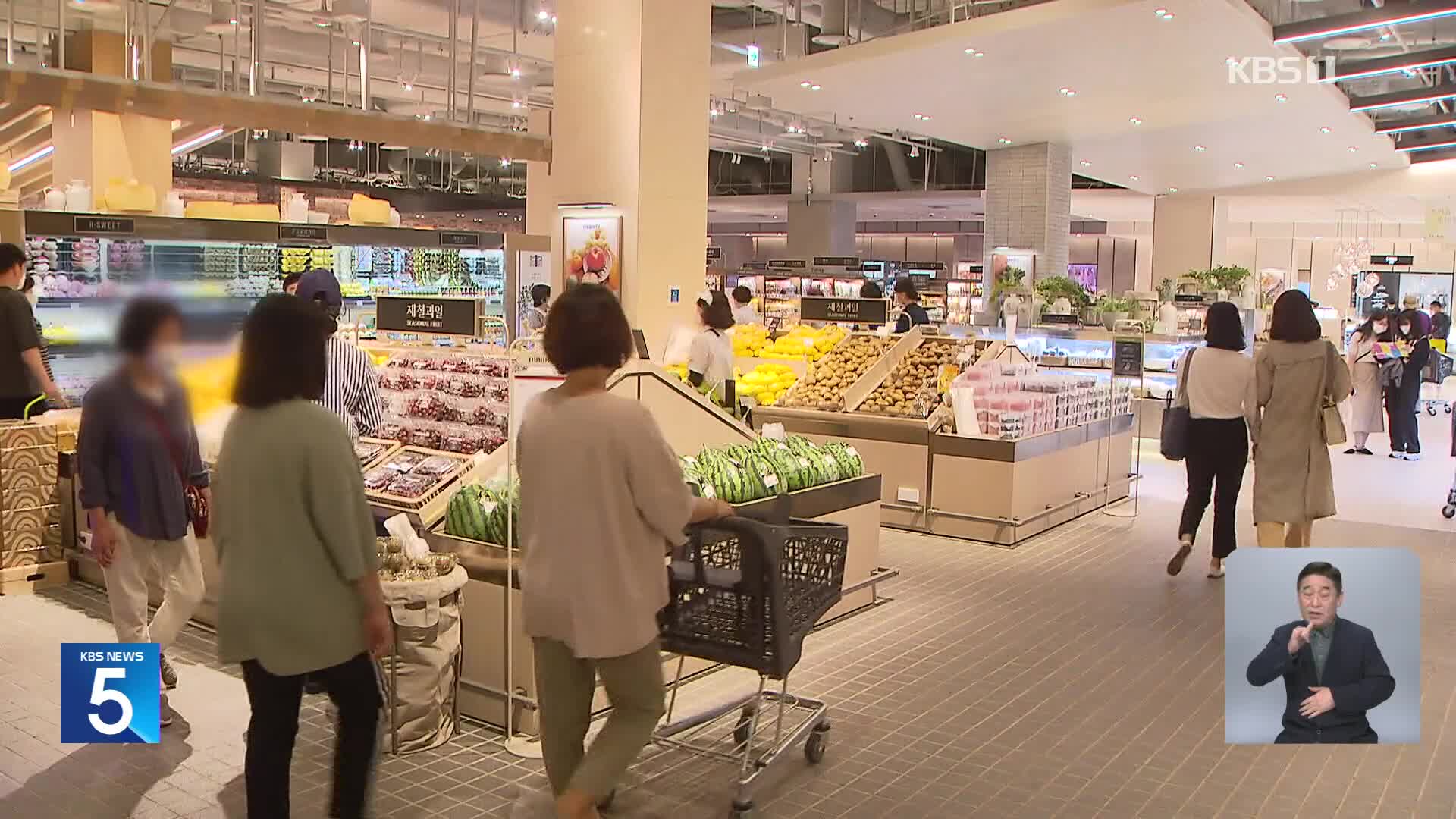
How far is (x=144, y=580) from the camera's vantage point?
439 centimetres

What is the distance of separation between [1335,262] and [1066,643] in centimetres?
3533

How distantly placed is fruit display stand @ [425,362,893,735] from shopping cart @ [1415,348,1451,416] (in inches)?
602

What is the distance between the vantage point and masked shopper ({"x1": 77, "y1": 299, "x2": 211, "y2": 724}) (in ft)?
10.9

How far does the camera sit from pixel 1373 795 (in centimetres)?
412

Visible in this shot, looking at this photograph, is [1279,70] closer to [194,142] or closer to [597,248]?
[597,248]

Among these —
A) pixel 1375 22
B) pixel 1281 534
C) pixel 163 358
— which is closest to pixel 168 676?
pixel 163 358

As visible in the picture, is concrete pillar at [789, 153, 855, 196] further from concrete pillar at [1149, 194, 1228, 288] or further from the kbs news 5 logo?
the kbs news 5 logo

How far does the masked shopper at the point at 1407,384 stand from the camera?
13.1 metres

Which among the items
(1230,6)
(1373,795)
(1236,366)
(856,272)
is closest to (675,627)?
(1373,795)

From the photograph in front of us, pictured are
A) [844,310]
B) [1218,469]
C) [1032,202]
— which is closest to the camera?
[1218,469]

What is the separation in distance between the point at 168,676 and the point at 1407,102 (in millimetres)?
15448

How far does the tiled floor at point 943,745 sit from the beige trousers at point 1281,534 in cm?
48

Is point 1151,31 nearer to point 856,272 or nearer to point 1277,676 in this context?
point 1277,676

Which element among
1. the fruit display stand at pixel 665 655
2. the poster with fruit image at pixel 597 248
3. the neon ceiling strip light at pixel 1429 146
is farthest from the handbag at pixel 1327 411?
the neon ceiling strip light at pixel 1429 146
